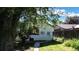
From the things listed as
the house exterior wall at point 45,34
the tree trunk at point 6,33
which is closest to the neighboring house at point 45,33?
the house exterior wall at point 45,34

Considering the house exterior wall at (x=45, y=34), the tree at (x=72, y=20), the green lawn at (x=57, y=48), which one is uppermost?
the tree at (x=72, y=20)

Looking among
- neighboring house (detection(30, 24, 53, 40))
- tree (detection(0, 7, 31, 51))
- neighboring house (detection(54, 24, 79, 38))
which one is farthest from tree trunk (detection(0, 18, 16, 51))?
neighboring house (detection(54, 24, 79, 38))

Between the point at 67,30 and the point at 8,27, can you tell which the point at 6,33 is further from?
the point at 67,30

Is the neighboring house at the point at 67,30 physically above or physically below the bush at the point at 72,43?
above

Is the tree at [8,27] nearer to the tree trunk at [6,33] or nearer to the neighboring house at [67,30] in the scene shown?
the tree trunk at [6,33]

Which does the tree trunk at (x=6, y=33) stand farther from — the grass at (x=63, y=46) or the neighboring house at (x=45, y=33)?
the grass at (x=63, y=46)

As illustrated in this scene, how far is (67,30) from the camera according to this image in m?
4.75

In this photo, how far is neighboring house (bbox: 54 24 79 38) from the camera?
4.73 metres

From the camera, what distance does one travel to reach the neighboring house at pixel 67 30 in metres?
4.73
